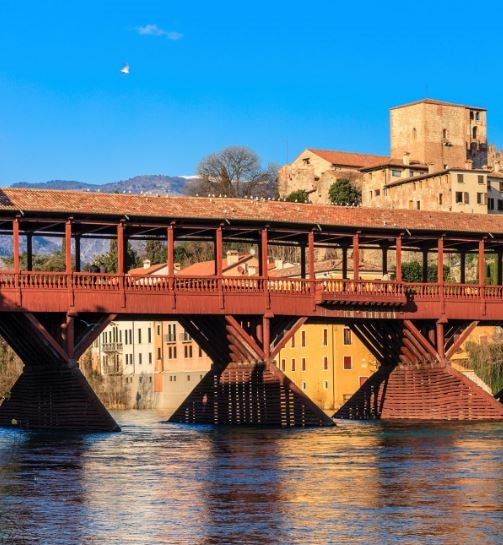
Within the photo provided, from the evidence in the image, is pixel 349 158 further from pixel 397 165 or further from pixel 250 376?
pixel 250 376

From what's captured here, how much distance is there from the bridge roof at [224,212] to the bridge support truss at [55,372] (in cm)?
444

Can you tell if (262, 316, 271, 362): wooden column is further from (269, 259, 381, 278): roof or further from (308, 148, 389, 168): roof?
(308, 148, 389, 168): roof

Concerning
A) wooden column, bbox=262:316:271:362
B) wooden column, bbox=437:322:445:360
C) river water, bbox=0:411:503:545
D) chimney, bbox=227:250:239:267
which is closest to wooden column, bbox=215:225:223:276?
wooden column, bbox=262:316:271:362

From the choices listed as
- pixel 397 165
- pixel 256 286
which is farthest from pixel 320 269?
pixel 397 165

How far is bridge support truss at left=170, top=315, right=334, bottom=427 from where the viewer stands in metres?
65.6

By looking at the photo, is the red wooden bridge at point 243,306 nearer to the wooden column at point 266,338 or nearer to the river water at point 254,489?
the wooden column at point 266,338

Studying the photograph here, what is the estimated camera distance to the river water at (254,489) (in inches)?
1228

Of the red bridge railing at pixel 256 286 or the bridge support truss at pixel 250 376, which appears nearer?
the red bridge railing at pixel 256 286

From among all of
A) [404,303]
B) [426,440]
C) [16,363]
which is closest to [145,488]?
[426,440]

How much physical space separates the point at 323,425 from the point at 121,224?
39.4 ft

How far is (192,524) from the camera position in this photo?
107ft

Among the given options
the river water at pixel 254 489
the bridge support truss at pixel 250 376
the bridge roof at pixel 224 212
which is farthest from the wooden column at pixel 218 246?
the river water at pixel 254 489

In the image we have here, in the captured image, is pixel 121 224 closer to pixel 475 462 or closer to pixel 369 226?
pixel 369 226

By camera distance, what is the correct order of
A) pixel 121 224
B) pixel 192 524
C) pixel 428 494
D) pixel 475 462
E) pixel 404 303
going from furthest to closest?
pixel 404 303 → pixel 121 224 → pixel 475 462 → pixel 428 494 → pixel 192 524
